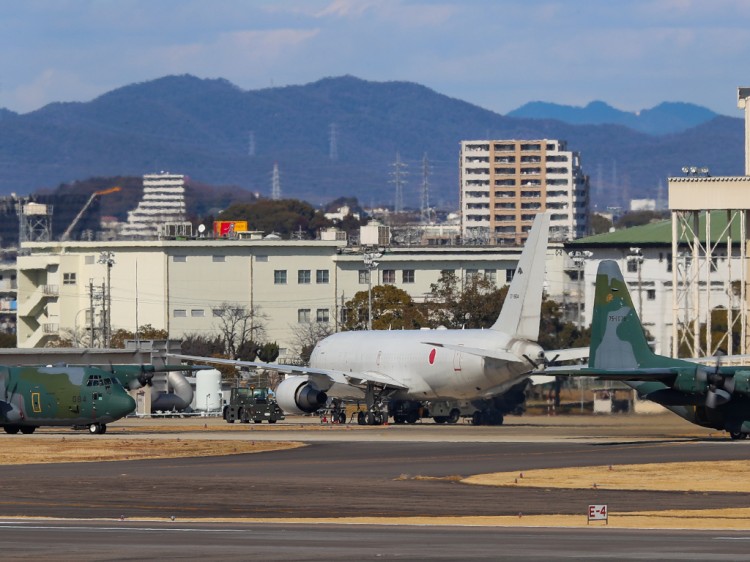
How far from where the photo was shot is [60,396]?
69062 millimetres

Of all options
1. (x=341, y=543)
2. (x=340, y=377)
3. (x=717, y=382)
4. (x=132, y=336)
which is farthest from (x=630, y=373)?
(x=132, y=336)

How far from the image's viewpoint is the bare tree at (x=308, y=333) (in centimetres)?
16038

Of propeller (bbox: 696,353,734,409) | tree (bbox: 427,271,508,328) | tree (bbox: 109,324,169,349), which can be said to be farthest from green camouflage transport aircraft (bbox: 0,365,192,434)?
tree (bbox: 109,324,169,349)

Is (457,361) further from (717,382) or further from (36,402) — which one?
(717,382)

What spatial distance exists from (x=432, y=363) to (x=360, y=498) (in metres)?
37.3

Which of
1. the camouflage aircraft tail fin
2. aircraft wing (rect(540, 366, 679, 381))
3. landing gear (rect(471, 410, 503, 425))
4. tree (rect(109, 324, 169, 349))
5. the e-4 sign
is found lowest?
landing gear (rect(471, 410, 503, 425))

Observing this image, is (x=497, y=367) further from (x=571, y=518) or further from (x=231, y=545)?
(x=231, y=545)

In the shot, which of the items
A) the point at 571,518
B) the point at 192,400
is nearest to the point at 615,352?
the point at 571,518

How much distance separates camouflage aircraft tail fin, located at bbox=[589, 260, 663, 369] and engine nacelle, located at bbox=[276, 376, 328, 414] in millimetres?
23032

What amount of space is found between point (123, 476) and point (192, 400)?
62760 millimetres

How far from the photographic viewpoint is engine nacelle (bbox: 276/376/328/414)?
267 feet

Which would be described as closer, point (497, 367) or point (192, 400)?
point (497, 367)

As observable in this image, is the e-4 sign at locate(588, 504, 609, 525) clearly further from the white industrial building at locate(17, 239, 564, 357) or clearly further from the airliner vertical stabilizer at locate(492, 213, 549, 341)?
the white industrial building at locate(17, 239, 564, 357)

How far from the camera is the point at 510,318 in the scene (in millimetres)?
73312
